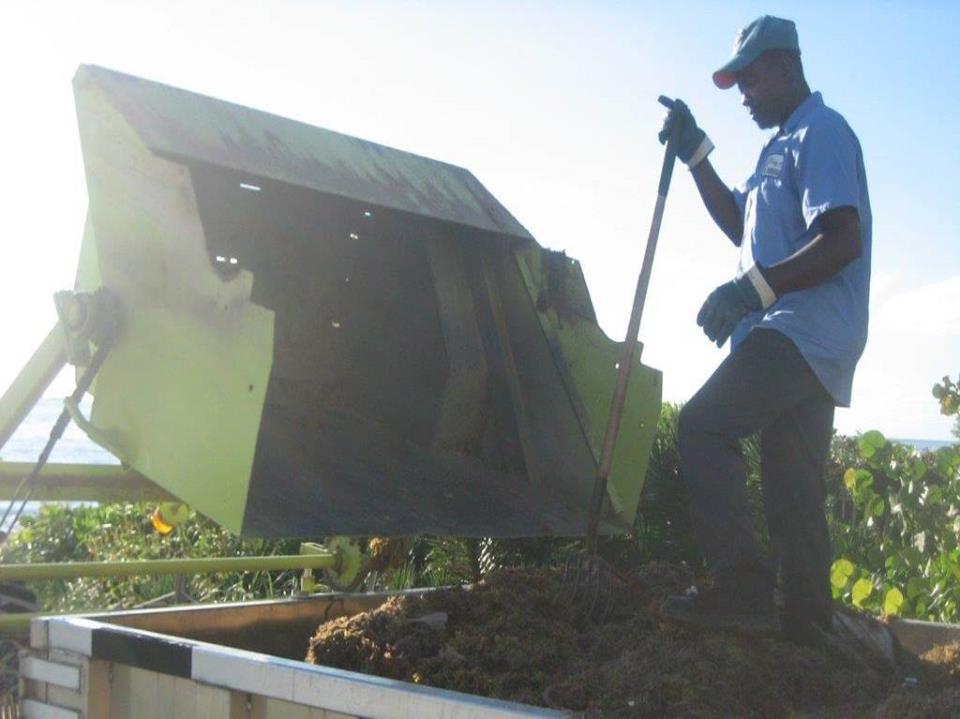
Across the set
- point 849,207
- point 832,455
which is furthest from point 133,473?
point 832,455

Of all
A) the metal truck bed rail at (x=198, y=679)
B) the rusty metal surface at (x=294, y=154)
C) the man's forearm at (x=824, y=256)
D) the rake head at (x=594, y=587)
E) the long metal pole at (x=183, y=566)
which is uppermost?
the rusty metal surface at (x=294, y=154)

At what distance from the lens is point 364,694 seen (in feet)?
6.84

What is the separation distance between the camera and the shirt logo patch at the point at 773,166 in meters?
2.98

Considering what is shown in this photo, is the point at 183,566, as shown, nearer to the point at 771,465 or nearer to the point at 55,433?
the point at 55,433

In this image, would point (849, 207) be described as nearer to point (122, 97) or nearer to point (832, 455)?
point (122, 97)

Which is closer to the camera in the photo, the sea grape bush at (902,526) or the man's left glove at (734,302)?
the man's left glove at (734,302)

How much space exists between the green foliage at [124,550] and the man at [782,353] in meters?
4.26

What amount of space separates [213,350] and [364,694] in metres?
1.04

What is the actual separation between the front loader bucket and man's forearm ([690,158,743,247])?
20.6 inches

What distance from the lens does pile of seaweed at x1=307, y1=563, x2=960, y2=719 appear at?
2242mm

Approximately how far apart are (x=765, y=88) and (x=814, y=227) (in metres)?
0.43

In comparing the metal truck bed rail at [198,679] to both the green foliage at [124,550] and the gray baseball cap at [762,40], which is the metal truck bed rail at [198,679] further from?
the green foliage at [124,550]

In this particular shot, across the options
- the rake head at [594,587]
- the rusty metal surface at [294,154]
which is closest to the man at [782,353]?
the rake head at [594,587]

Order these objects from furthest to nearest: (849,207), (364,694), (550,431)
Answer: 1. (550,431)
2. (849,207)
3. (364,694)
